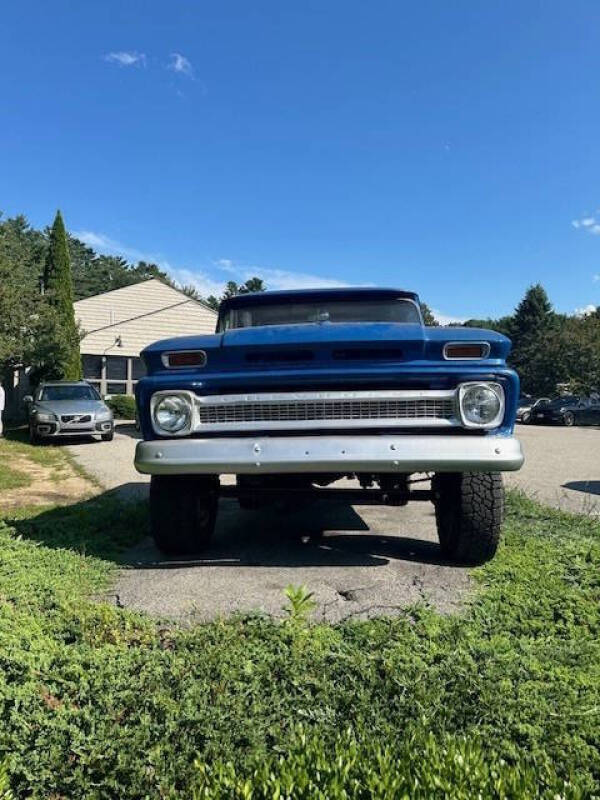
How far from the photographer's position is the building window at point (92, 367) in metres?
24.9

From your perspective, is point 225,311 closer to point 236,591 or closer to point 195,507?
point 195,507

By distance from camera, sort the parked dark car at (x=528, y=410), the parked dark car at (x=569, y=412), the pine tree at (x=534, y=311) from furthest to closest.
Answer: the pine tree at (x=534, y=311), the parked dark car at (x=528, y=410), the parked dark car at (x=569, y=412)

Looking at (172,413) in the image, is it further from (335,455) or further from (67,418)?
(67,418)

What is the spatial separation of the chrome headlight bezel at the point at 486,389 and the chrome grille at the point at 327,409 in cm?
5

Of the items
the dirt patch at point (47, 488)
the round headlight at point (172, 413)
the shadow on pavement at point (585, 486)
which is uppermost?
the round headlight at point (172, 413)

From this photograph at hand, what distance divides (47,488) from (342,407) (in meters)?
5.53

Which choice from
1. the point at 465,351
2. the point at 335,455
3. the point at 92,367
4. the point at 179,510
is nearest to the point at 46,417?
the point at 179,510

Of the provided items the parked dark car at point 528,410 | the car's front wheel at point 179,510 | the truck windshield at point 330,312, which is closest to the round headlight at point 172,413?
the car's front wheel at point 179,510

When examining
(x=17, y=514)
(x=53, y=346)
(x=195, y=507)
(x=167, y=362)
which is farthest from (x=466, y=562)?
(x=53, y=346)

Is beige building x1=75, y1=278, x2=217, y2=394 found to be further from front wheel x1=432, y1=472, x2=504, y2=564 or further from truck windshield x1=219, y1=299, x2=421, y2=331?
front wheel x1=432, y1=472, x2=504, y2=564

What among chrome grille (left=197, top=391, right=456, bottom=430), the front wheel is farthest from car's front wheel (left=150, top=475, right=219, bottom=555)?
the front wheel

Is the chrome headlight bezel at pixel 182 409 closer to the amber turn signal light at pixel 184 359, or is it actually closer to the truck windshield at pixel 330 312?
the amber turn signal light at pixel 184 359

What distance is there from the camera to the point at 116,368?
25.3 metres

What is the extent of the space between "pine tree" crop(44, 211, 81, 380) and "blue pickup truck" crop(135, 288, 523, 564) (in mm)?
18252
